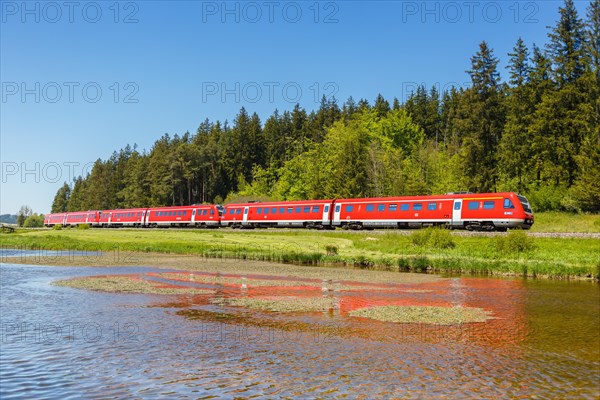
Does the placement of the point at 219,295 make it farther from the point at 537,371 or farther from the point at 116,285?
the point at 537,371

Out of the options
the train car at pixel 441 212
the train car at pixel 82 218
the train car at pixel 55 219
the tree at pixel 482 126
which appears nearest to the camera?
the train car at pixel 441 212

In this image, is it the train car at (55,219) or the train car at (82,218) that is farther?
the train car at (55,219)

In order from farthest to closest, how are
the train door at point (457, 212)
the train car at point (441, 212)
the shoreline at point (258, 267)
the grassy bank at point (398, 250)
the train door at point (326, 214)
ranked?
the train door at point (326, 214) → the train door at point (457, 212) → the train car at point (441, 212) → the grassy bank at point (398, 250) → the shoreline at point (258, 267)

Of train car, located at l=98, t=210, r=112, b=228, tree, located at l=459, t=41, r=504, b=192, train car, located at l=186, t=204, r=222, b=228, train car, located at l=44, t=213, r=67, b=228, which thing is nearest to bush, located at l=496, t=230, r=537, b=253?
tree, located at l=459, t=41, r=504, b=192

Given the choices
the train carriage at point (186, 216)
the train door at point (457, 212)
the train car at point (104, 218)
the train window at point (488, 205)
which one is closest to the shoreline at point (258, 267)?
the train window at point (488, 205)

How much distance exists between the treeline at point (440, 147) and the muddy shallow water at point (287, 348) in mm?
38988

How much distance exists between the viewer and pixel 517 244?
33844 millimetres

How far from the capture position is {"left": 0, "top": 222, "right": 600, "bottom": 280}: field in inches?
1193

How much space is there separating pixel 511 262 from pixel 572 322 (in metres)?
15.2

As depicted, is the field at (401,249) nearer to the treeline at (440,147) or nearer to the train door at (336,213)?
the train door at (336,213)

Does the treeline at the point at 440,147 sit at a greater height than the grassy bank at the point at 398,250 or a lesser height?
greater

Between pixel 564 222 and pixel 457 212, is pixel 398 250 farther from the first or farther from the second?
pixel 564 222

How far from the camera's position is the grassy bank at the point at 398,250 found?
30.3 meters

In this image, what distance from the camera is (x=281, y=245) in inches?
1779
